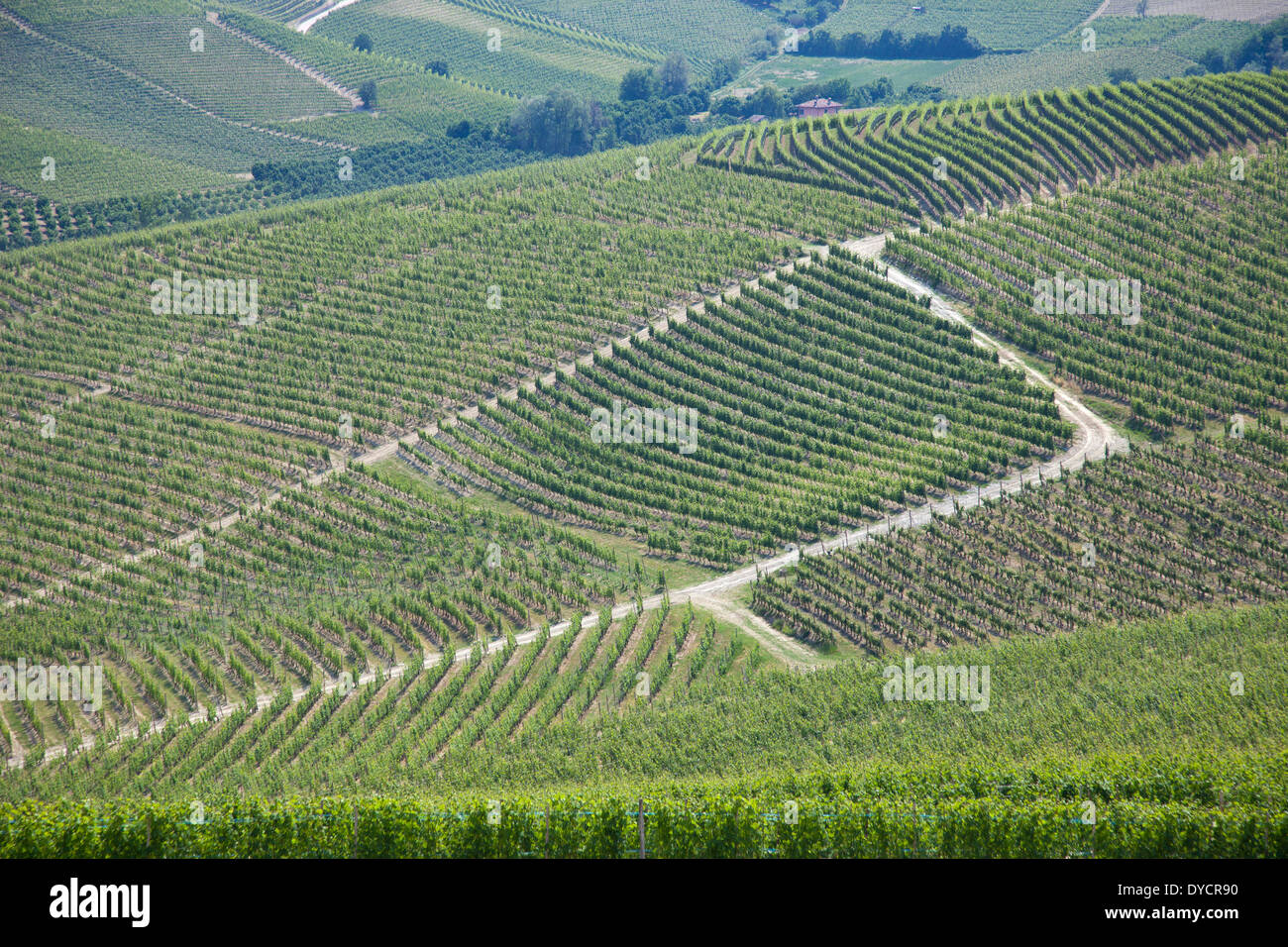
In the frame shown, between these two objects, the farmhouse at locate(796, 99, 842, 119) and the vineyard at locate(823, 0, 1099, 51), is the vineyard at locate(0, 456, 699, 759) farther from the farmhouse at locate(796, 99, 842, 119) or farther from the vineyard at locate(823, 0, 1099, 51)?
the vineyard at locate(823, 0, 1099, 51)

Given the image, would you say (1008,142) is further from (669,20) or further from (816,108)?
(669,20)

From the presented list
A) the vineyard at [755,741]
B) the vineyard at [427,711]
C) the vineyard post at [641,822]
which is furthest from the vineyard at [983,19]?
the vineyard post at [641,822]

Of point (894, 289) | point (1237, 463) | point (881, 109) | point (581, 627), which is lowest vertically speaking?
point (581, 627)

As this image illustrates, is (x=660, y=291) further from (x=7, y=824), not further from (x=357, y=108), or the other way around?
(x=357, y=108)

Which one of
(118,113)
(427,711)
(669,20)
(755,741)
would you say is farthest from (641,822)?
(669,20)

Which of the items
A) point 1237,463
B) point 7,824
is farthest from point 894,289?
point 7,824

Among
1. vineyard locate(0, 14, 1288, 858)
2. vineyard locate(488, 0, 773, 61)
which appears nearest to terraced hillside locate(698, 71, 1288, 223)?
vineyard locate(0, 14, 1288, 858)
